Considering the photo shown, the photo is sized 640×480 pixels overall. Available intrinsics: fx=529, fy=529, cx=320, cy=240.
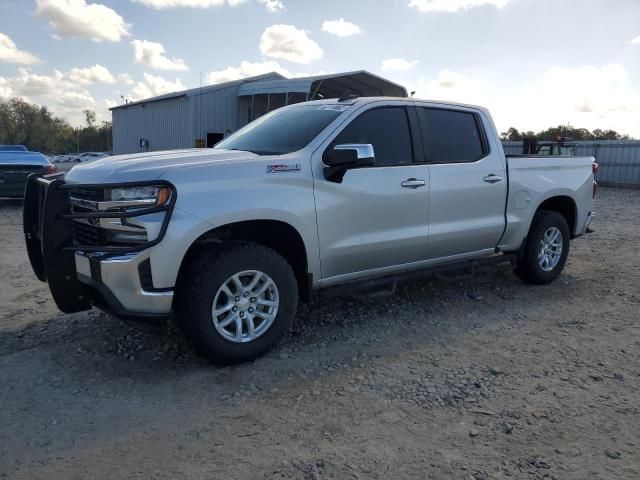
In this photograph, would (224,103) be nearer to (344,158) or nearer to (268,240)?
(268,240)

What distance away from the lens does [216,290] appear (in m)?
3.49

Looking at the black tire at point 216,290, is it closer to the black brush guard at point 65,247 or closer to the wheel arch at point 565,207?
the black brush guard at point 65,247

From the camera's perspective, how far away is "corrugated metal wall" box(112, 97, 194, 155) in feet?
74.9

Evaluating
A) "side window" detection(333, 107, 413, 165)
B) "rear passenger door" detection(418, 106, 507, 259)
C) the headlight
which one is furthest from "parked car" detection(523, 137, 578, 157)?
the headlight

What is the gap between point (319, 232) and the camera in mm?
3973

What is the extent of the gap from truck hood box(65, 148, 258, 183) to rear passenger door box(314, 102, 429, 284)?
74 cm

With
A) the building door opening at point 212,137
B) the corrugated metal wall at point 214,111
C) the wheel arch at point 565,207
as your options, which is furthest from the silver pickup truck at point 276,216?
the building door opening at point 212,137

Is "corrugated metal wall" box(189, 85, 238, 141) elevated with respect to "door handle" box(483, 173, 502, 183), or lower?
elevated

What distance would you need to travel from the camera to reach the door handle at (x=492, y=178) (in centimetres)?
510

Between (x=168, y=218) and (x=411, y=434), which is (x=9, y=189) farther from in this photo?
(x=411, y=434)

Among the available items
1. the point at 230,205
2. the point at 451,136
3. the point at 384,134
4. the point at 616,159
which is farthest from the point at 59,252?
the point at 616,159

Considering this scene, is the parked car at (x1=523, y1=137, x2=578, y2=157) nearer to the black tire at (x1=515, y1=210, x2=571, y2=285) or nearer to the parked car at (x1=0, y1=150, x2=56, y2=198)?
the black tire at (x1=515, y1=210, x2=571, y2=285)

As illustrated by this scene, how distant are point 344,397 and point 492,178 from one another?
2860 millimetres

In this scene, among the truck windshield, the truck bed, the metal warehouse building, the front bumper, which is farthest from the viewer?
the metal warehouse building
